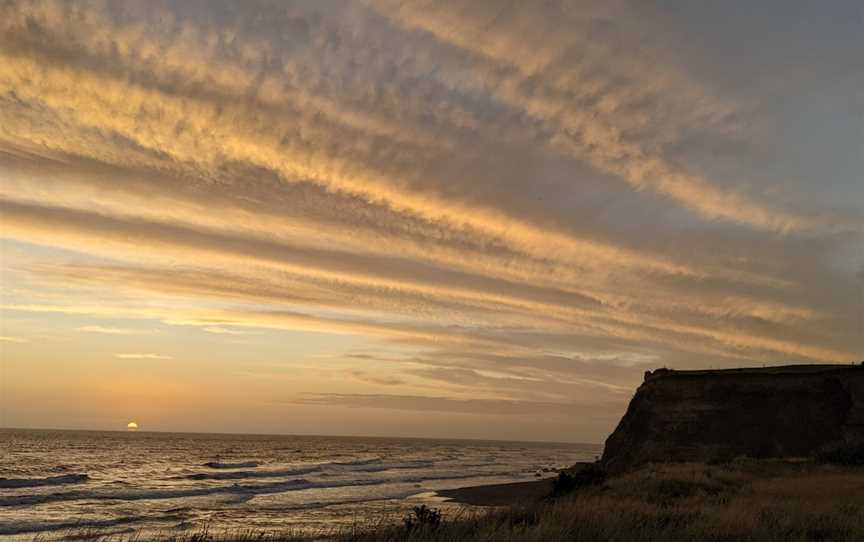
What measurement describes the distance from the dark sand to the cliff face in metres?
8.03

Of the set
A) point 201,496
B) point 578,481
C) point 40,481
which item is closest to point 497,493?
point 578,481

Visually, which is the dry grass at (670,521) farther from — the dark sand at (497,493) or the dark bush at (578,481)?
the dark sand at (497,493)

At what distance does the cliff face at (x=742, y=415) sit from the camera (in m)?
44.7

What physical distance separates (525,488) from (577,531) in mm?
37872

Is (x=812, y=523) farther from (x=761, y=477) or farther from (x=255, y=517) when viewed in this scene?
(x=255, y=517)

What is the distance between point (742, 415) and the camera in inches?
1919

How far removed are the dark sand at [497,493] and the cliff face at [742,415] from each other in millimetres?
8025

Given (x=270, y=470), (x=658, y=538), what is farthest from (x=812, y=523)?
(x=270, y=470)

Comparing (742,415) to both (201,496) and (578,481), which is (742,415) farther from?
(201,496)

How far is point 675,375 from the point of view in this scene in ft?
180

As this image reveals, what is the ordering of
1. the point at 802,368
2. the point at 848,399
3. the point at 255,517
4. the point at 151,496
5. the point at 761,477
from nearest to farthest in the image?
the point at 761,477, the point at 255,517, the point at 151,496, the point at 848,399, the point at 802,368

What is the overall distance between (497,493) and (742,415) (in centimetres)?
2007

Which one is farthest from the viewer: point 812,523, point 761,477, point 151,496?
point 151,496

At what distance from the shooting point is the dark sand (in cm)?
3856
